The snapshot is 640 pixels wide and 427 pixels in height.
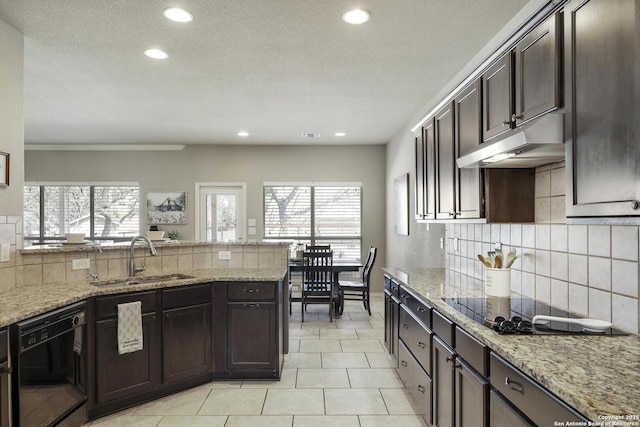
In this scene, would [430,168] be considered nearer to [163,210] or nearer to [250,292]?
[250,292]

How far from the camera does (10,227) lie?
2.76m

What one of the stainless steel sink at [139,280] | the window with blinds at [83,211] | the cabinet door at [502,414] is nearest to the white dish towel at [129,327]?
the stainless steel sink at [139,280]

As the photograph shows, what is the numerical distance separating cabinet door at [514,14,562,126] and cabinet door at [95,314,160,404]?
277cm

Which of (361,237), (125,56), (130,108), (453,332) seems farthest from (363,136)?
(453,332)

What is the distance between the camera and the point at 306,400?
122 inches

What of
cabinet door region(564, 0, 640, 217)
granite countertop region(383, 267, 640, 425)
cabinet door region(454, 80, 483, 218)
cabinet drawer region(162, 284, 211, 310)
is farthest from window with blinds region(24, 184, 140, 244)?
cabinet door region(564, 0, 640, 217)

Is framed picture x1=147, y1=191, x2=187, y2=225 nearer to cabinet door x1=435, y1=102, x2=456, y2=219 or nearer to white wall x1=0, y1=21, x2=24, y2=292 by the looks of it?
white wall x1=0, y1=21, x2=24, y2=292

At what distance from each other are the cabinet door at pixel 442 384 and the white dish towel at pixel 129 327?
2.03 m

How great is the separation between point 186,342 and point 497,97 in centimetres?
278

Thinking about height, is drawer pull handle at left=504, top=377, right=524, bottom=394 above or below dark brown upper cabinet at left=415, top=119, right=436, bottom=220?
below

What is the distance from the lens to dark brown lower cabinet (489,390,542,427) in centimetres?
140

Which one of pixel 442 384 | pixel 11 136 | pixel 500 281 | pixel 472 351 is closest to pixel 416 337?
pixel 442 384

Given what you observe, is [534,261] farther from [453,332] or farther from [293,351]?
[293,351]

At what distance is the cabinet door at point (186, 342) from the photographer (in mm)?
3089
